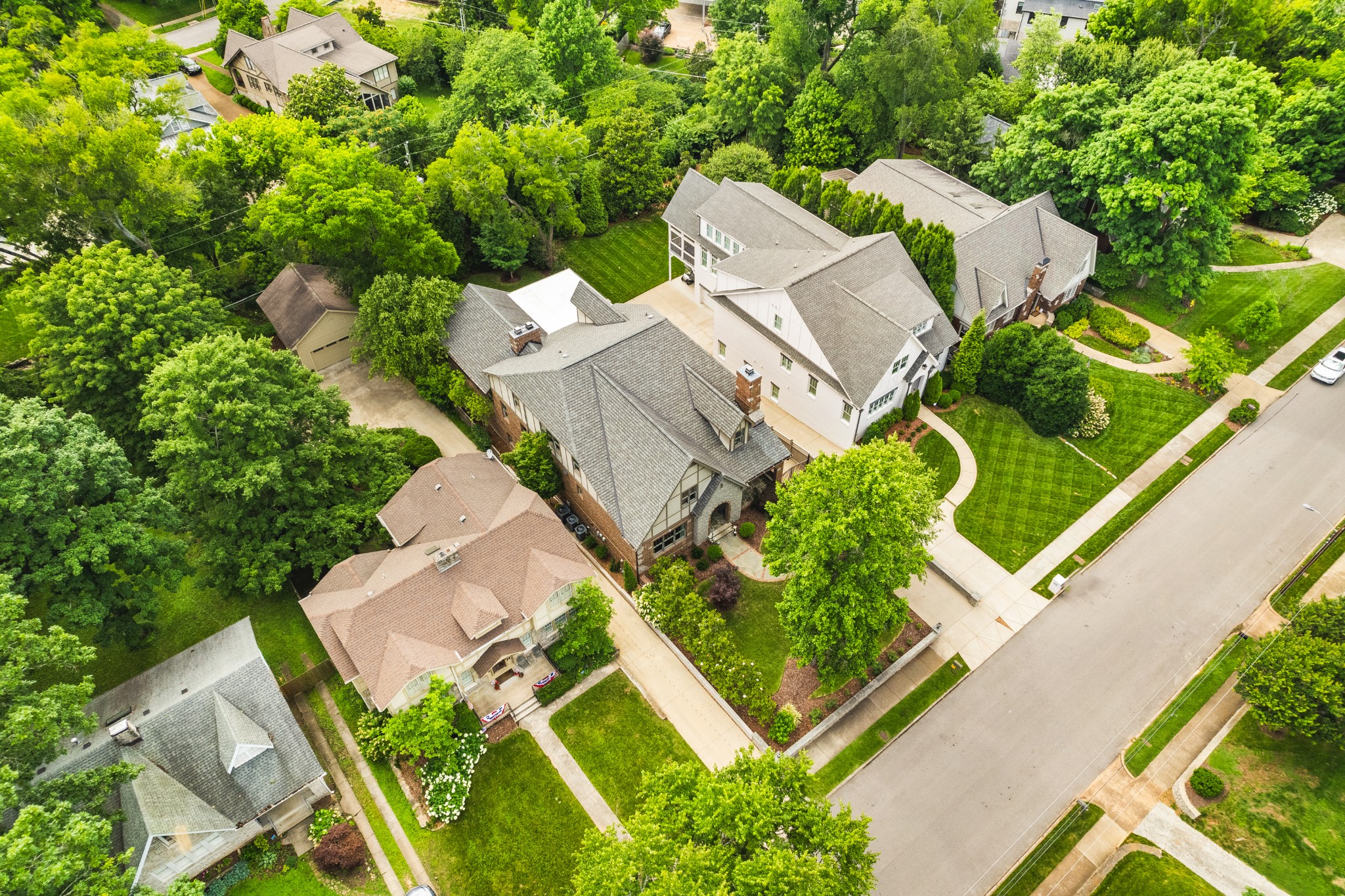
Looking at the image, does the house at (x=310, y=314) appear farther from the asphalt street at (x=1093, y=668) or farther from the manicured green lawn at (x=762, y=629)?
the asphalt street at (x=1093, y=668)

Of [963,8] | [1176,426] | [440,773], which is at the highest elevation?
[963,8]

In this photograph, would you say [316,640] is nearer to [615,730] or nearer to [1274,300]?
[615,730]

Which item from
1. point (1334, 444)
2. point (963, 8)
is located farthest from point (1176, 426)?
point (963, 8)

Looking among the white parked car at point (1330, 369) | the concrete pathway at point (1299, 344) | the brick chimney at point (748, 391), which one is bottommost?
the white parked car at point (1330, 369)

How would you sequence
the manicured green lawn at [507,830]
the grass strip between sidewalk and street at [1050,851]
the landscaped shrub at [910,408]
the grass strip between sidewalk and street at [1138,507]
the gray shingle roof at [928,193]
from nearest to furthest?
the grass strip between sidewalk and street at [1050,851], the manicured green lawn at [507,830], the grass strip between sidewalk and street at [1138,507], the landscaped shrub at [910,408], the gray shingle roof at [928,193]

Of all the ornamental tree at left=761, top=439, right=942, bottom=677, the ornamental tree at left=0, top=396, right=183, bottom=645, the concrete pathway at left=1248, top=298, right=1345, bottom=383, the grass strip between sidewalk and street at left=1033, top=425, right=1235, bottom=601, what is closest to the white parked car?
the concrete pathway at left=1248, top=298, right=1345, bottom=383

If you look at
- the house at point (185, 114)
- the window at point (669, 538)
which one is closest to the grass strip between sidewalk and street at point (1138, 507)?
the window at point (669, 538)
